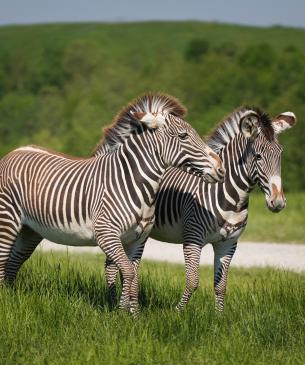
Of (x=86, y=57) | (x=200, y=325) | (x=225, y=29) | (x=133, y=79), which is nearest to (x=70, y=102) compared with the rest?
(x=133, y=79)

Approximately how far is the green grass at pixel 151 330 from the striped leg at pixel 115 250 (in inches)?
13.3

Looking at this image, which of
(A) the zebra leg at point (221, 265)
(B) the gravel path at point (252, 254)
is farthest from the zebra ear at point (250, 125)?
(B) the gravel path at point (252, 254)

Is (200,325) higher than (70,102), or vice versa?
(70,102)

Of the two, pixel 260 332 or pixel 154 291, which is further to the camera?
pixel 154 291

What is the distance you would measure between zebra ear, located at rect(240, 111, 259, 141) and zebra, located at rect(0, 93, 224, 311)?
0.47 m

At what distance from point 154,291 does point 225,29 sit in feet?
333

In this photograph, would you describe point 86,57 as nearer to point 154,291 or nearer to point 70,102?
point 70,102

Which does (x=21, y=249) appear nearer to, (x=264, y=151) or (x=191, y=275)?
(x=191, y=275)

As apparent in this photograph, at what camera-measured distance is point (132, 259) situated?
8.12 meters

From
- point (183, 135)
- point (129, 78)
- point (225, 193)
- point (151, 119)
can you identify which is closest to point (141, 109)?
point (151, 119)

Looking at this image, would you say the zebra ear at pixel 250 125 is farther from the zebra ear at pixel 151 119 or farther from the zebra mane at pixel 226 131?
the zebra ear at pixel 151 119

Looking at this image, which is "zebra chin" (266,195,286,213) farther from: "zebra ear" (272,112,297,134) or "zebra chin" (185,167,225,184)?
"zebra ear" (272,112,297,134)

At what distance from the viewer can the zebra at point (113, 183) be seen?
304 inches

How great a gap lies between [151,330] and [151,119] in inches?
72.4
